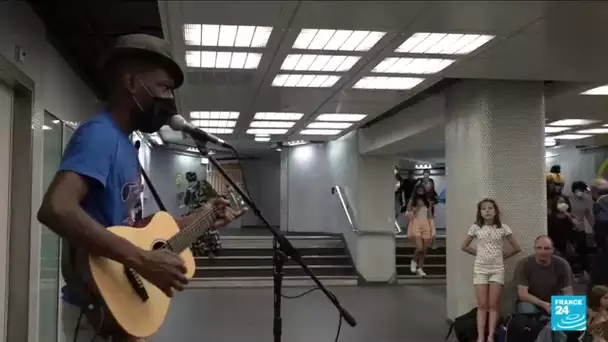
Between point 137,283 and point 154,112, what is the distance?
0.52 metres

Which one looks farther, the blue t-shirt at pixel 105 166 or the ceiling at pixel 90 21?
the ceiling at pixel 90 21

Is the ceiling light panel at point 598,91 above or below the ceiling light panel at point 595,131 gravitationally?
above

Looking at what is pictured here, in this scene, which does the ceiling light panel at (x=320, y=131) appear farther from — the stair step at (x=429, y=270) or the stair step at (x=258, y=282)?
the stair step at (x=429, y=270)

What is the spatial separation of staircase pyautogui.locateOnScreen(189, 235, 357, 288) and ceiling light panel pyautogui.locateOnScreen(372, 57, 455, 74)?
4.86 meters

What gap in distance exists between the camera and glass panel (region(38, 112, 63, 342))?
14.1ft

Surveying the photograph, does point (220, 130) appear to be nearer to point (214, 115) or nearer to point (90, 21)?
point (214, 115)

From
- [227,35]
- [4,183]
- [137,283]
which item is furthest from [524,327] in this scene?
[4,183]

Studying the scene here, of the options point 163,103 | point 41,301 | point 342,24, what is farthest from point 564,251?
point 163,103

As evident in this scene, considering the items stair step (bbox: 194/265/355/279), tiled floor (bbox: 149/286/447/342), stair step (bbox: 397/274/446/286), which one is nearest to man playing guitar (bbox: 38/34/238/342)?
tiled floor (bbox: 149/286/447/342)

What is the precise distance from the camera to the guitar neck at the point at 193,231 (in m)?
1.96

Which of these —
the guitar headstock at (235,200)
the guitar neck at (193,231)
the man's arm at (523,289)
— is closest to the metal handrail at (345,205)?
the man's arm at (523,289)

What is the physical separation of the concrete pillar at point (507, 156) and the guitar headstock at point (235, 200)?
11.6 feet

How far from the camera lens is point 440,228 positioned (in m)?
16.2

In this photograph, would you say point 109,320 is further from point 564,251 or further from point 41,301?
point 564,251
